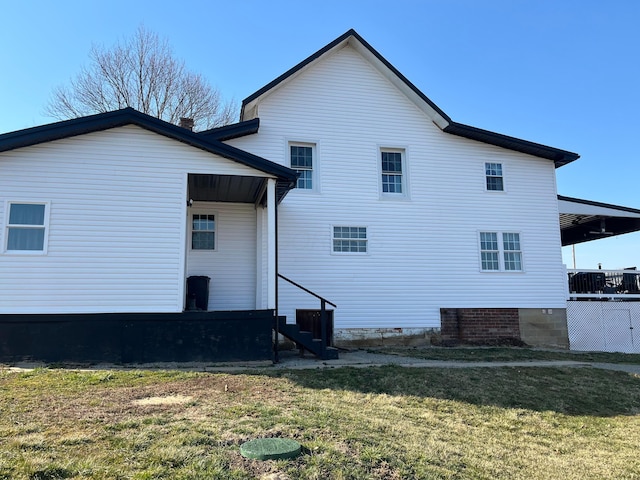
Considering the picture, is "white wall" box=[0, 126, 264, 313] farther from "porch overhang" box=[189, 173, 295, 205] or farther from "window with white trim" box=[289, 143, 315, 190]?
"window with white trim" box=[289, 143, 315, 190]

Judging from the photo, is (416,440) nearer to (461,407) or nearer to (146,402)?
(461,407)

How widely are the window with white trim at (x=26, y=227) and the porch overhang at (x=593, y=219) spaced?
15403 mm

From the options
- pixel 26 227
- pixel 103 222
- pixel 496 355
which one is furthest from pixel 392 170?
pixel 26 227

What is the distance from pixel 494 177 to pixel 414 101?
3530mm

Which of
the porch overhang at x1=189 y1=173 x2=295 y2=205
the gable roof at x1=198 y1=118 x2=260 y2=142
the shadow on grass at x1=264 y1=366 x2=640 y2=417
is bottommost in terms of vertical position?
the shadow on grass at x1=264 y1=366 x2=640 y2=417

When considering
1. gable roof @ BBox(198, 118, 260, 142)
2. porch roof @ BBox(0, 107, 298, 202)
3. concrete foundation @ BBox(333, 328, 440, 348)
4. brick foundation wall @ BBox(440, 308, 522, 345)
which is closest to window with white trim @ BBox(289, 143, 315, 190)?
gable roof @ BBox(198, 118, 260, 142)

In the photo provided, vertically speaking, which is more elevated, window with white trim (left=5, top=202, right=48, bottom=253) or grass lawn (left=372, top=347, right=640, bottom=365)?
window with white trim (left=5, top=202, right=48, bottom=253)

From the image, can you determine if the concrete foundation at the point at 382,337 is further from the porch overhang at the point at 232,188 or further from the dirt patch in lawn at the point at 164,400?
the dirt patch in lawn at the point at 164,400

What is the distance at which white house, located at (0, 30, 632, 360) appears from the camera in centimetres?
953

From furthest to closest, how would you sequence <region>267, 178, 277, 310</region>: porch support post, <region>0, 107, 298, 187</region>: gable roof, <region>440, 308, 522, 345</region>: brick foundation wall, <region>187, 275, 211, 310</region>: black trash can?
<region>440, 308, 522, 345</region>: brick foundation wall, <region>187, 275, 211, 310</region>: black trash can, <region>267, 178, 277, 310</region>: porch support post, <region>0, 107, 298, 187</region>: gable roof

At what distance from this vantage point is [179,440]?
15.2ft

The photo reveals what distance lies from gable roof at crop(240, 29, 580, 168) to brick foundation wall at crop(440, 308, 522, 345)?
17.1ft

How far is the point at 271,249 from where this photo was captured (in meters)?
10.2

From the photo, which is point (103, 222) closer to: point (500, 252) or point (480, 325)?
point (480, 325)
